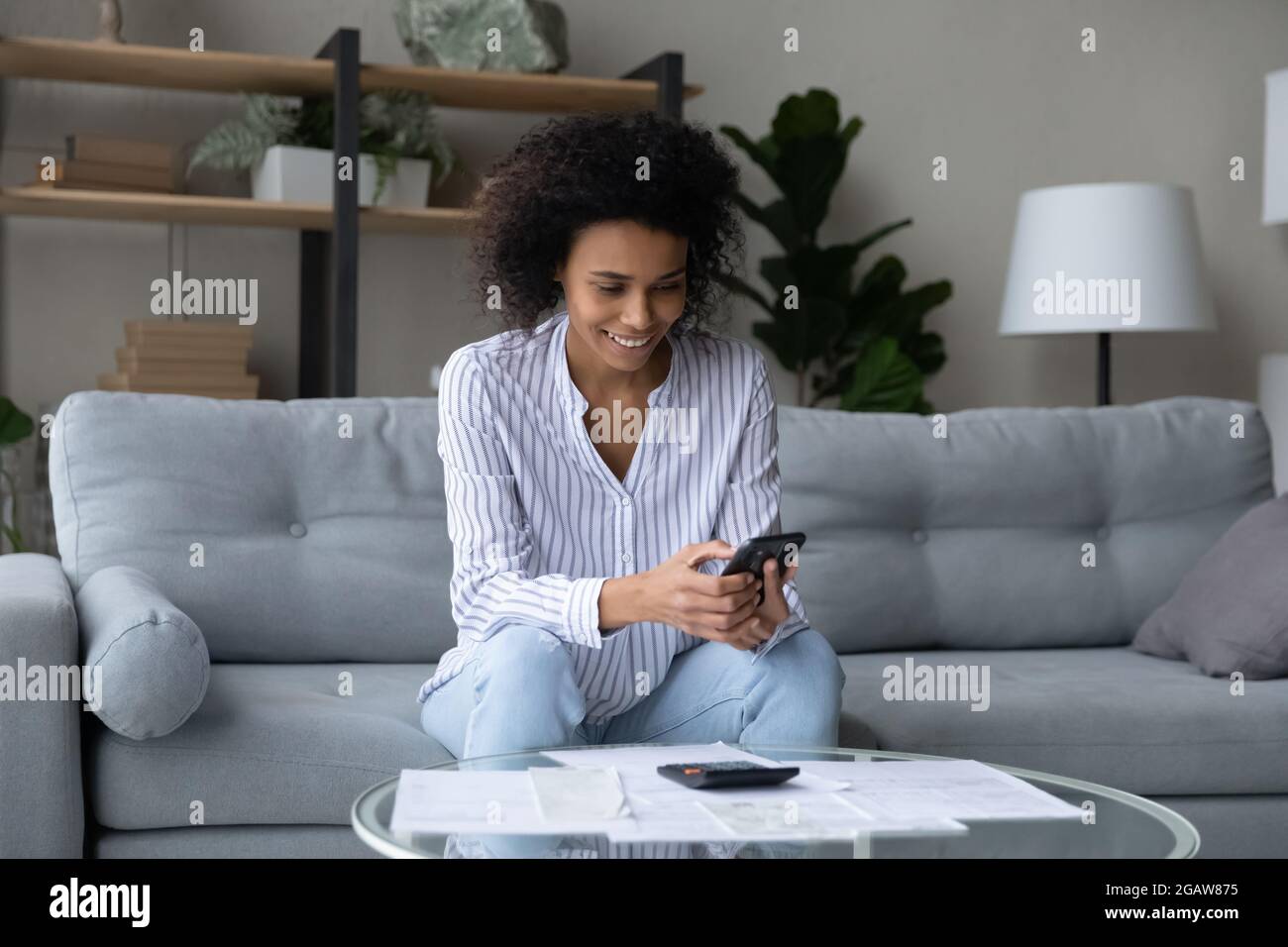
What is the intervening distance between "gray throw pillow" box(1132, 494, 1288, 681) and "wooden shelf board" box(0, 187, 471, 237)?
64.6 inches

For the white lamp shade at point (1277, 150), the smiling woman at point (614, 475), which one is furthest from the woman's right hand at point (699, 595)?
the white lamp shade at point (1277, 150)

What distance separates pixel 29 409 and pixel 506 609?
211 centimetres

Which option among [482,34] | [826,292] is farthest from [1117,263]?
[482,34]

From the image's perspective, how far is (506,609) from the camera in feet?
5.16

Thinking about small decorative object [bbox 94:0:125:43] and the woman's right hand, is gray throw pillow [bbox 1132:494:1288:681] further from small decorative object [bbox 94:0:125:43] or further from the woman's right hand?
small decorative object [bbox 94:0:125:43]

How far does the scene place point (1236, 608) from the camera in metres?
2.18

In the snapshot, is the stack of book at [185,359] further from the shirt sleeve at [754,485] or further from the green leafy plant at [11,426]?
the shirt sleeve at [754,485]

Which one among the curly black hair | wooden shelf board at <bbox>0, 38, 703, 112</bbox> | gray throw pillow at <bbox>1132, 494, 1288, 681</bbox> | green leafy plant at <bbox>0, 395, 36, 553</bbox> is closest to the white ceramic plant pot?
wooden shelf board at <bbox>0, 38, 703, 112</bbox>

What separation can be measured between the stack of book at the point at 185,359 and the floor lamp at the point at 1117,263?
1774 mm

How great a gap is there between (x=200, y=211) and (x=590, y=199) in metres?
1.71

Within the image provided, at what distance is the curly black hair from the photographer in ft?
5.61

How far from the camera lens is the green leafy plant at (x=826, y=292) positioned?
3514mm

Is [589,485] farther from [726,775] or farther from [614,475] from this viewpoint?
[726,775]

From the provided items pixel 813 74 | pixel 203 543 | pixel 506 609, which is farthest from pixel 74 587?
pixel 813 74
